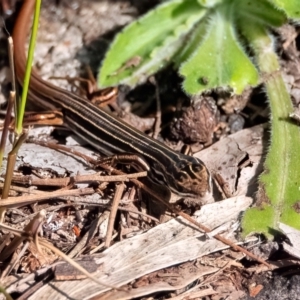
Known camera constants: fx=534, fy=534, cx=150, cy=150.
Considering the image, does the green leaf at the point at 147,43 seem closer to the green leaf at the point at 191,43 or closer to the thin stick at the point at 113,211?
the green leaf at the point at 191,43

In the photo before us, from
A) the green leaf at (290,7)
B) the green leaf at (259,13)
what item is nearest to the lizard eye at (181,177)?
the green leaf at (290,7)

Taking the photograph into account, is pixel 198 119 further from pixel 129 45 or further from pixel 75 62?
pixel 75 62

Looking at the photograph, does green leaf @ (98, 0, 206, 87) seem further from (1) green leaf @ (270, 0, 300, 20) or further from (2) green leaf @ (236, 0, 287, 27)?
(1) green leaf @ (270, 0, 300, 20)

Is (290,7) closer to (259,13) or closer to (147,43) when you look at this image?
(259,13)

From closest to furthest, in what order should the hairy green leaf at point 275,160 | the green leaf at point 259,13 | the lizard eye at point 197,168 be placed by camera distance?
the hairy green leaf at point 275,160
the lizard eye at point 197,168
the green leaf at point 259,13

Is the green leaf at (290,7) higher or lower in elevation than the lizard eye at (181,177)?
higher

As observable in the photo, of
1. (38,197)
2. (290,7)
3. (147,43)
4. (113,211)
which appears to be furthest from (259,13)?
(38,197)

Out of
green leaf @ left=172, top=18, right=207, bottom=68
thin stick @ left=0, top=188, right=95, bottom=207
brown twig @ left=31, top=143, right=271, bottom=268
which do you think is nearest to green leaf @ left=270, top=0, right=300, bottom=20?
green leaf @ left=172, top=18, right=207, bottom=68
